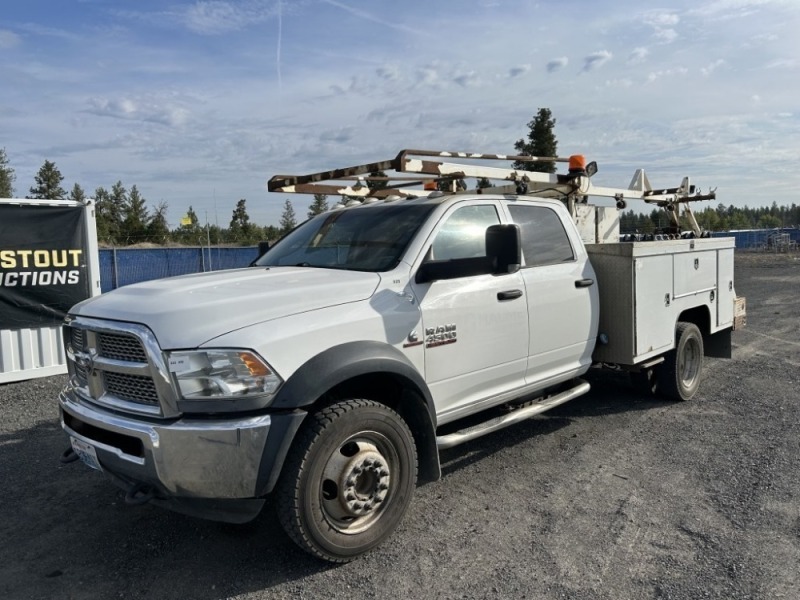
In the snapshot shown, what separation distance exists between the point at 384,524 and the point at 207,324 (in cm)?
151

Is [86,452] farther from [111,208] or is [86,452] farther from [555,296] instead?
[111,208]

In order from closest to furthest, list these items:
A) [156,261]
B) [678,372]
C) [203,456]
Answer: [203,456], [678,372], [156,261]

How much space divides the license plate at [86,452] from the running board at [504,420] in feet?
6.31

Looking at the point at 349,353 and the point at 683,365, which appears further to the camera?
the point at 683,365

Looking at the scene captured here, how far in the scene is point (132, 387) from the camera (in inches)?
126

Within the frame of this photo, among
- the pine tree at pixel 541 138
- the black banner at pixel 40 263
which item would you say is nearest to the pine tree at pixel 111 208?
the pine tree at pixel 541 138

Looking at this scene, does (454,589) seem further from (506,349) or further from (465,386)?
(506,349)

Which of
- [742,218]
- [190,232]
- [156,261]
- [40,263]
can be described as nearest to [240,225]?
[190,232]

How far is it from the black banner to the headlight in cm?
622

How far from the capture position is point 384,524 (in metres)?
3.53

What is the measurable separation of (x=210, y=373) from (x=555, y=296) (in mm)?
2839

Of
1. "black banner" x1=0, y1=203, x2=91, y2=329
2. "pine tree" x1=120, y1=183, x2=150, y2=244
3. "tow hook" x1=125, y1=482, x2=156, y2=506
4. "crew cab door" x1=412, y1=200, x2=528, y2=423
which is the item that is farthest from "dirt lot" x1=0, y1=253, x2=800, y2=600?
"pine tree" x1=120, y1=183, x2=150, y2=244

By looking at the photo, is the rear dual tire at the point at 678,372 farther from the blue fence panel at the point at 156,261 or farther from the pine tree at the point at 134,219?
the pine tree at the point at 134,219

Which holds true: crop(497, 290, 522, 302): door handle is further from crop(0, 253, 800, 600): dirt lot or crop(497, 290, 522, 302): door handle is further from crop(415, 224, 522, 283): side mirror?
crop(0, 253, 800, 600): dirt lot
